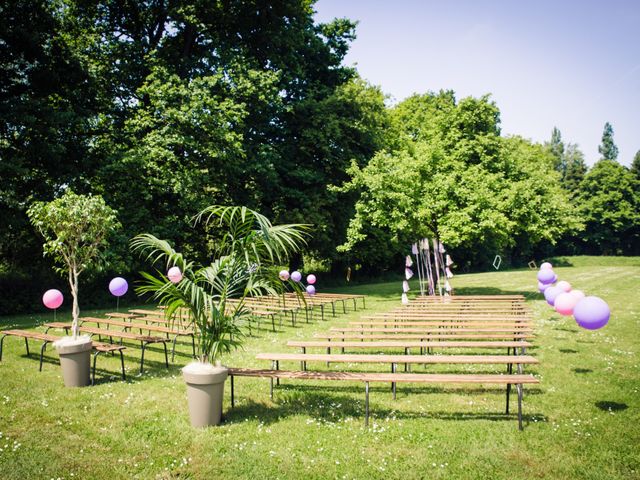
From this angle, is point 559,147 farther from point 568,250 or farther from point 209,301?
point 209,301

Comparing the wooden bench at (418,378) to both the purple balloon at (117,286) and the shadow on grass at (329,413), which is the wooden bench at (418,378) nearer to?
the shadow on grass at (329,413)

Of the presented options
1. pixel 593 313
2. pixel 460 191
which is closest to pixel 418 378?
pixel 593 313

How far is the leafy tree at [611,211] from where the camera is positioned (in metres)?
57.3

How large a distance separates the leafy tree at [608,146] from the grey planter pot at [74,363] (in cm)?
11534

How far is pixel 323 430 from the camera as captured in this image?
18.8ft

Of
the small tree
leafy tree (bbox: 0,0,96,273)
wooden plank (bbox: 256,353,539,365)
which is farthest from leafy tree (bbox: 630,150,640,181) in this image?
the small tree

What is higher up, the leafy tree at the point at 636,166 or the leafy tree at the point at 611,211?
the leafy tree at the point at 636,166

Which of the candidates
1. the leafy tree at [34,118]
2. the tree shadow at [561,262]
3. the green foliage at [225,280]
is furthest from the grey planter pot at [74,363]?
the tree shadow at [561,262]

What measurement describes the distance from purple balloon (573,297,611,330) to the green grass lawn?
4.23ft

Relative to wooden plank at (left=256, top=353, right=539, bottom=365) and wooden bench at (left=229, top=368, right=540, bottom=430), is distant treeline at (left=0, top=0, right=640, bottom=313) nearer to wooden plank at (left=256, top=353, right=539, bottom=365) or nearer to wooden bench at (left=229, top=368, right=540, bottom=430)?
wooden plank at (left=256, top=353, right=539, bottom=365)

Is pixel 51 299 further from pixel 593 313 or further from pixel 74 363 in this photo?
pixel 593 313

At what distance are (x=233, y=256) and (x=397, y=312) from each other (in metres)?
7.98

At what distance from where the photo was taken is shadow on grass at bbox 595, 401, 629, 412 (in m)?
6.37

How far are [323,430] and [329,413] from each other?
669 mm
